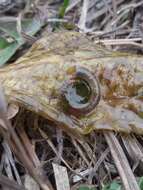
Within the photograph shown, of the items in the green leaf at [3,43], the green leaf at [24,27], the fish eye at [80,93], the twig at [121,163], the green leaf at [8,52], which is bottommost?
the twig at [121,163]

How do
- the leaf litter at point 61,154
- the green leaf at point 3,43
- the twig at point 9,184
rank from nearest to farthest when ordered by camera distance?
the twig at point 9,184
the leaf litter at point 61,154
the green leaf at point 3,43

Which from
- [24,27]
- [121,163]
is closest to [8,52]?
[24,27]

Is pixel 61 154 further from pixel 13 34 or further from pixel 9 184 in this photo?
pixel 13 34

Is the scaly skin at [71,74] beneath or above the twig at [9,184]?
above

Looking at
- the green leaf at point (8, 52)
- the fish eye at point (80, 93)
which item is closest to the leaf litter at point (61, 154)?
the green leaf at point (8, 52)

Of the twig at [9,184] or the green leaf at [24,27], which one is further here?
the green leaf at [24,27]

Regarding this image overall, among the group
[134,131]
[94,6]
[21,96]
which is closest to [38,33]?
[94,6]

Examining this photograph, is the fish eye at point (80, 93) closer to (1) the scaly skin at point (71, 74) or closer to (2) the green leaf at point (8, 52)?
(1) the scaly skin at point (71, 74)

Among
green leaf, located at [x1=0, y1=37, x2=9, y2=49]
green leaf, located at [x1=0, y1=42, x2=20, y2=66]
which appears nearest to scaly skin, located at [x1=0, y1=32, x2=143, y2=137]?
green leaf, located at [x1=0, y1=42, x2=20, y2=66]
